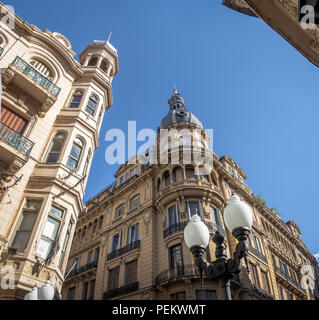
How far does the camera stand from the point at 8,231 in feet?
26.4

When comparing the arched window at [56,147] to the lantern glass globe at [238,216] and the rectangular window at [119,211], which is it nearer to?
the lantern glass globe at [238,216]

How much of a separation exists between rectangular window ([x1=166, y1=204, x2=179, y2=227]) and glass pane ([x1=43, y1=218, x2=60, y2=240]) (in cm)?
1124

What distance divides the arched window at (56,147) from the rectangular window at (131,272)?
42.3 feet

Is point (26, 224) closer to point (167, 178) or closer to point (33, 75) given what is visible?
point (33, 75)

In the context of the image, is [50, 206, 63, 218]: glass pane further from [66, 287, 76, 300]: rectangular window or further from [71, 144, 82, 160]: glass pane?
[66, 287, 76, 300]: rectangular window

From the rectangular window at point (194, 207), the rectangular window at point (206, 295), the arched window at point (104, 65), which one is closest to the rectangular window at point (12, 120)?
the arched window at point (104, 65)

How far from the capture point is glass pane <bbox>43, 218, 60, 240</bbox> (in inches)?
341

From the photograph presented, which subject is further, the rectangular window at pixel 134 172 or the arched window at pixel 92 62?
the rectangular window at pixel 134 172

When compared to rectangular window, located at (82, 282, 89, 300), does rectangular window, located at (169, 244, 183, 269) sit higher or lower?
higher

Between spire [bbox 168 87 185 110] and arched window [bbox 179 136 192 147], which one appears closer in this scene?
arched window [bbox 179 136 192 147]

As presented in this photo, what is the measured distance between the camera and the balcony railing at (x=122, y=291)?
17997mm

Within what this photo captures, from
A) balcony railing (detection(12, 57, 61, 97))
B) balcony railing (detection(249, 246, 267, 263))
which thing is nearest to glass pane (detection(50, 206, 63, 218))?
balcony railing (detection(12, 57, 61, 97))
